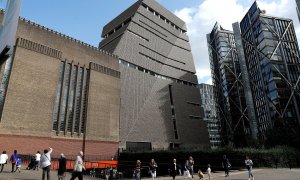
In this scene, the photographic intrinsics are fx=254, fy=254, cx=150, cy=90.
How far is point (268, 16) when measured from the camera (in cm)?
→ 6331

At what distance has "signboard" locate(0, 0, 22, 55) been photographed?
15.1 feet

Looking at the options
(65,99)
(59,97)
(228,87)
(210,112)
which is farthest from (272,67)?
(210,112)

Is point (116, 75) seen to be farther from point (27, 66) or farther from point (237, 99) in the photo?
point (237, 99)

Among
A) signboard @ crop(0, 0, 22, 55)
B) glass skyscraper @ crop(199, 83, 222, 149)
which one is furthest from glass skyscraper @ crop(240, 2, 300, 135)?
signboard @ crop(0, 0, 22, 55)

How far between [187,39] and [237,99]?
74.5ft

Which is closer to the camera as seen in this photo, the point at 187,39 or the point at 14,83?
the point at 14,83

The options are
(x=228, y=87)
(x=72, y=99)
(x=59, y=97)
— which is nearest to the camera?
(x=59, y=97)

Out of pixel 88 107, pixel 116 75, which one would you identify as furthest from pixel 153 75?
pixel 88 107

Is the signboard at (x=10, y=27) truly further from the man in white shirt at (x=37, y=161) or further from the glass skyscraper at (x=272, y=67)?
the glass skyscraper at (x=272, y=67)

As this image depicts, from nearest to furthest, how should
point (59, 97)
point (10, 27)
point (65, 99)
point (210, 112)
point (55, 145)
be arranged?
point (10, 27) → point (55, 145) → point (59, 97) → point (65, 99) → point (210, 112)

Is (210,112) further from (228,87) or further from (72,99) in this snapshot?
(72,99)

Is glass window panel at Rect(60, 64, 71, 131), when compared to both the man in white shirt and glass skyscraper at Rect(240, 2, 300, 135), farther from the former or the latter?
glass skyscraper at Rect(240, 2, 300, 135)

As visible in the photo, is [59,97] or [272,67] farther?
[272,67]

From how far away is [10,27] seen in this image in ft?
15.5
